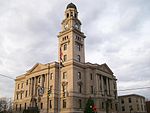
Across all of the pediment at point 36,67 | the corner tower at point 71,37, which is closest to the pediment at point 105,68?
the corner tower at point 71,37

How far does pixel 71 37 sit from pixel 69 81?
48.7 ft

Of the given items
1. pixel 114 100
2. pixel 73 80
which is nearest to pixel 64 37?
pixel 73 80

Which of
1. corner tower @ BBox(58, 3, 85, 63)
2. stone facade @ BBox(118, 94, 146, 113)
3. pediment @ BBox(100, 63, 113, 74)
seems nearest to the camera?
corner tower @ BBox(58, 3, 85, 63)

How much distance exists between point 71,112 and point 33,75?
20.9 meters

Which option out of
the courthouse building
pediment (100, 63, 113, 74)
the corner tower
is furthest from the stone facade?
the corner tower

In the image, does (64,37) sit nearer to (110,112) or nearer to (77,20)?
(77,20)

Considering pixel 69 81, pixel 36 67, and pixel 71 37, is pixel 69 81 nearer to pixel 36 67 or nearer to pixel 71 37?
pixel 71 37

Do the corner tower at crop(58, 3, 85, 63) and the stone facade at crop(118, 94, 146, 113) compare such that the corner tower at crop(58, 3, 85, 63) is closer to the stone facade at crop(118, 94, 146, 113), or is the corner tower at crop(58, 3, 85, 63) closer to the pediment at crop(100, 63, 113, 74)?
the pediment at crop(100, 63, 113, 74)

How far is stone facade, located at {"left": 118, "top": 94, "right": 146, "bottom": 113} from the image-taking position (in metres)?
96.9

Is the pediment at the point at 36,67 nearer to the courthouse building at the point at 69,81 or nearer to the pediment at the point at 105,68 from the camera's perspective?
the courthouse building at the point at 69,81

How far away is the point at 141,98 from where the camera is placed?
3999 inches

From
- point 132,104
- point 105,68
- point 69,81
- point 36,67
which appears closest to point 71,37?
point 69,81

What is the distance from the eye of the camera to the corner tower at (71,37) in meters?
69.0

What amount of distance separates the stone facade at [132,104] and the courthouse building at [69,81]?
22857 mm
